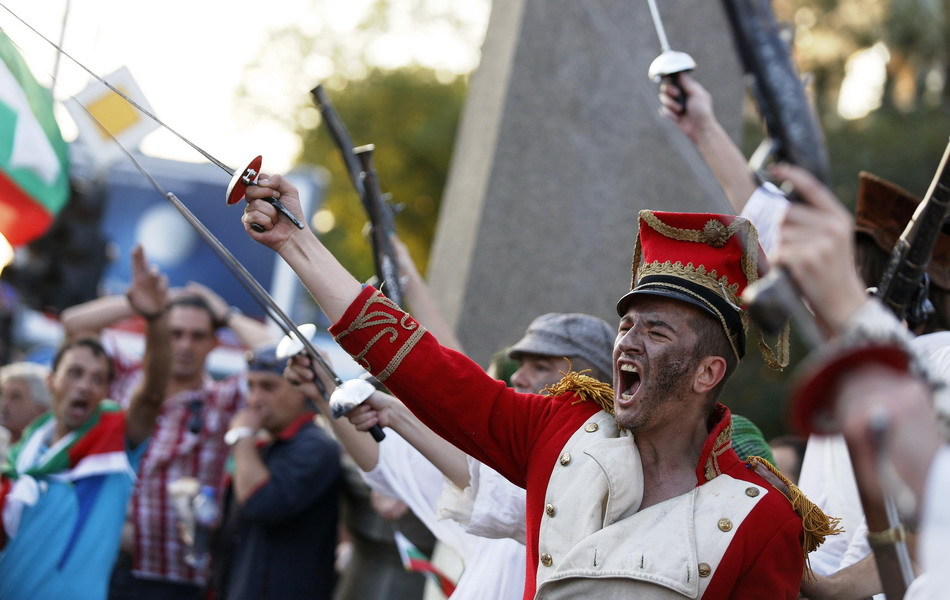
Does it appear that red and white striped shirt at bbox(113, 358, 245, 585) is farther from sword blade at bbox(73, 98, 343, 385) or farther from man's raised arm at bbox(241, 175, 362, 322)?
man's raised arm at bbox(241, 175, 362, 322)

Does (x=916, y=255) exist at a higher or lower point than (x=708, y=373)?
higher

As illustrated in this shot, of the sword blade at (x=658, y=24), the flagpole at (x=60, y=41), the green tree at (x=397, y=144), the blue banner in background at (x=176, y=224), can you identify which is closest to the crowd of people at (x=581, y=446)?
the sword blade at (x=658, y=24)

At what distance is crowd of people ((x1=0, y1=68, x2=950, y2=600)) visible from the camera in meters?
1.95

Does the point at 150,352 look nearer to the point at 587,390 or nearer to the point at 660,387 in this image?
the point at 587,390

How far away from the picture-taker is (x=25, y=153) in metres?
4.48

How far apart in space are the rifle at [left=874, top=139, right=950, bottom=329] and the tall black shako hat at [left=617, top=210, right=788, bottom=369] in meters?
0.59

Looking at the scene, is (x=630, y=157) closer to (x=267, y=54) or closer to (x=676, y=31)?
(x=676, y=31)

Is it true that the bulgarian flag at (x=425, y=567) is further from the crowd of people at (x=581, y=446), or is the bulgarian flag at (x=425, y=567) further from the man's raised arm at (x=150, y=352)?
the man's raised arm at (x=150, y=352)

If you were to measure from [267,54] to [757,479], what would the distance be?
106 feet

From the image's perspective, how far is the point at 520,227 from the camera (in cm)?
626

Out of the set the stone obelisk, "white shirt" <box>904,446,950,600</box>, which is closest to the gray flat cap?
the stone obelisk

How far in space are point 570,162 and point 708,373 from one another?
132 inches

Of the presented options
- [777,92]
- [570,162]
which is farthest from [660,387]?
[570,162]

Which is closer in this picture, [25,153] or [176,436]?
[25,153]
